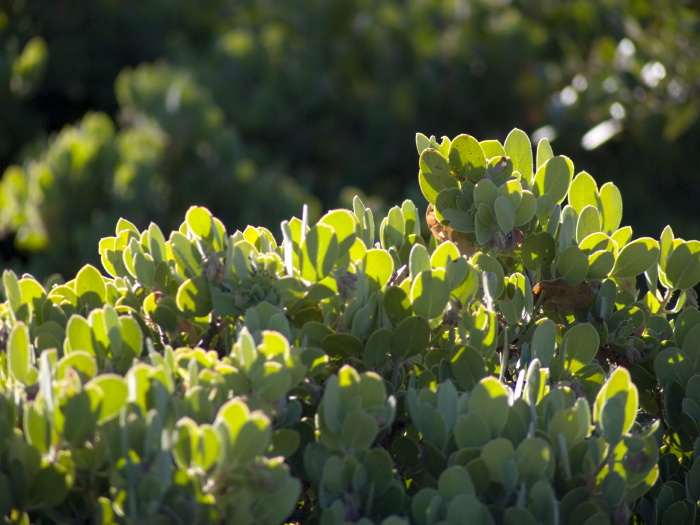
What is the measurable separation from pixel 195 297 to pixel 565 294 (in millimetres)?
650

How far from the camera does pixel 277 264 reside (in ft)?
4.40

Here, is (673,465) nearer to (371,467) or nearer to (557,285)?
(557,285)

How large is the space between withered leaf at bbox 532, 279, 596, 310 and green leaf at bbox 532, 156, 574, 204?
6.0 inches

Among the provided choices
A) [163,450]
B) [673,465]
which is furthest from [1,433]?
[673,465]

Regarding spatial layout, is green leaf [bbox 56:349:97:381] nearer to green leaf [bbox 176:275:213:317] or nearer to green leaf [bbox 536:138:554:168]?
green leaf [bbox 176:275:213:317]

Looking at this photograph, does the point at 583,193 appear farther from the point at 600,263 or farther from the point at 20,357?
the point at 20,357

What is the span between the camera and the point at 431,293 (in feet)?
4.33

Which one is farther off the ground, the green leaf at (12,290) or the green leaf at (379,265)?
the green leaf at (12,290)

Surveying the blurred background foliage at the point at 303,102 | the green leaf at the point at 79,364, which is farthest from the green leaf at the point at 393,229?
the blurred background foliage at the point at 303,102

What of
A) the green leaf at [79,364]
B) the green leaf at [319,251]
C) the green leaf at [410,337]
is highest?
the green leaf at [319,251]

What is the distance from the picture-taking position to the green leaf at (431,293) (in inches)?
51.8

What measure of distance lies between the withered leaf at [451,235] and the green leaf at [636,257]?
0.26m

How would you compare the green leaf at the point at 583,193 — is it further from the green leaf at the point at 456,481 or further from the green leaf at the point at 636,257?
the green leaf at the point at 456,481

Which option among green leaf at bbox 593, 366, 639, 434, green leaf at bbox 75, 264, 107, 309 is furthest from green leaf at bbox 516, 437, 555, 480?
green leaf at bbox 75, 264, 107, 309
